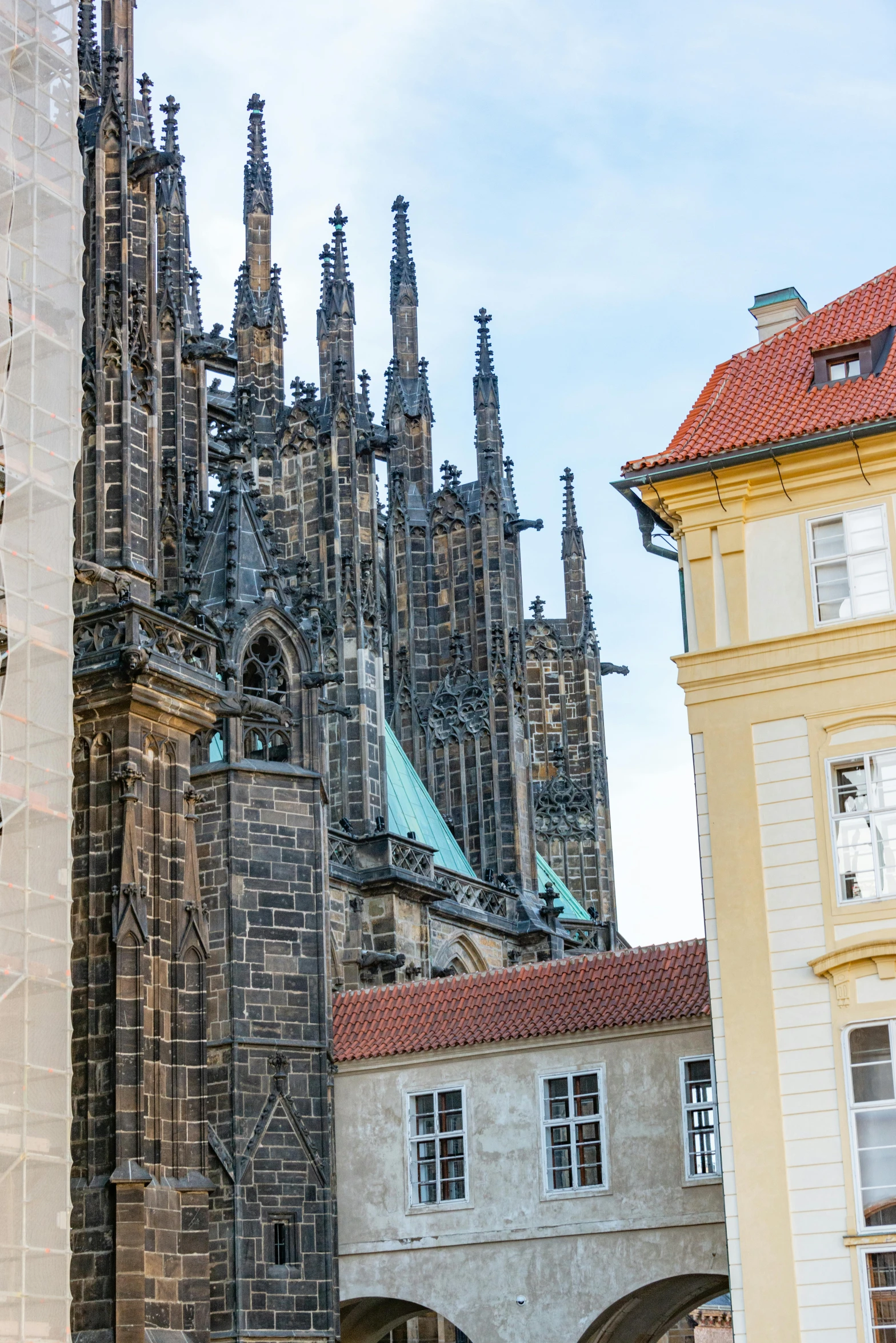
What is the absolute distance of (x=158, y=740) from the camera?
82.3 ft

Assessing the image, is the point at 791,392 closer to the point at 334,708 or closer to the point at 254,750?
the point at 254,750

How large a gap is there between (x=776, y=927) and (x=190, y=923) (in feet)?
24.1

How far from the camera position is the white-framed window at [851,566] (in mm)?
21188

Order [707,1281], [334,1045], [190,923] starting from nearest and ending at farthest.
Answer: [190,923] < [707,1281] < [334,1045]

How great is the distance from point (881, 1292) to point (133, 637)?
10.9m

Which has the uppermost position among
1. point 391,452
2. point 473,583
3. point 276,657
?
point 391,452

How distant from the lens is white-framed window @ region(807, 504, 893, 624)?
2119 centimetres

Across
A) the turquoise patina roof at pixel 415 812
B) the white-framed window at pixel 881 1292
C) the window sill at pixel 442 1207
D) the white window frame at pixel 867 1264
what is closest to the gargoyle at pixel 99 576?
the window sill at pixel 442 1207

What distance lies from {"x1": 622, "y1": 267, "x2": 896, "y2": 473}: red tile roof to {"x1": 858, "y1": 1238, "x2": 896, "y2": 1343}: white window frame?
25.2 feet

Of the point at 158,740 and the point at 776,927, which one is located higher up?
the point at 158,740

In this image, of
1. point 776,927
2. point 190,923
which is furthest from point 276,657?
point 776,927

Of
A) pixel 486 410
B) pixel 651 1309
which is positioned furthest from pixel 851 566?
pixel 486 410

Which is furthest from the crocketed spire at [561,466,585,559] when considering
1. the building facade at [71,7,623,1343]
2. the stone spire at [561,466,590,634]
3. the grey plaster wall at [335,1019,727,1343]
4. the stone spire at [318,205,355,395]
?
the grey plaster wall at [335,1019,727,1343]

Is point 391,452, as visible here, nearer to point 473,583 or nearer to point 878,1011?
point 473,583
